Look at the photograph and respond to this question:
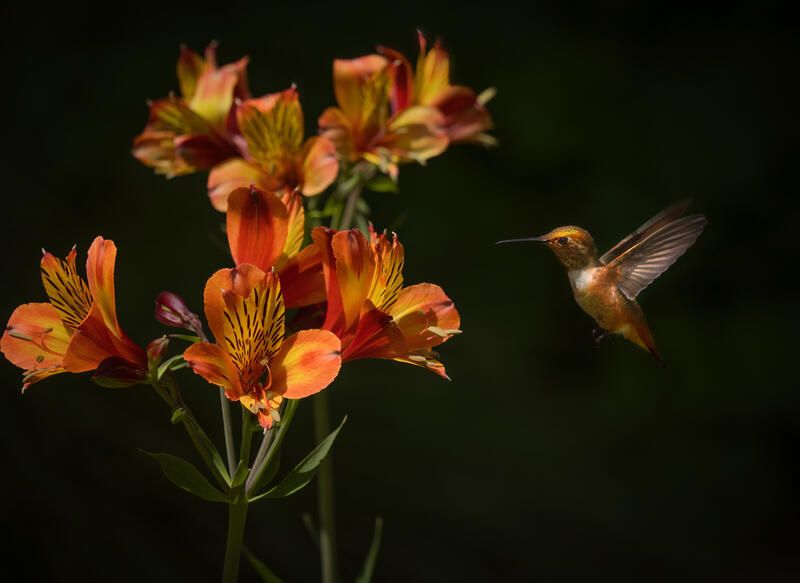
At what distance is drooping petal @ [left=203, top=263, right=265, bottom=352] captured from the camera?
1.84 feet

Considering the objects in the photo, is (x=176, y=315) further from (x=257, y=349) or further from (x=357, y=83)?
(x=357, y=83)

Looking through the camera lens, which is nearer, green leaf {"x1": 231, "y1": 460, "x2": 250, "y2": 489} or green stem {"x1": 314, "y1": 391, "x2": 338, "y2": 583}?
green leaf {"x1": 231, "y1": 460, "x2": 250, "y2": 489}

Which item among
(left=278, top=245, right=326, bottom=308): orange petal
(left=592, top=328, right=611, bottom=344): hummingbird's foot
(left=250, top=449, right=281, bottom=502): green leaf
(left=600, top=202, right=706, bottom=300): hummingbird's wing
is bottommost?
(left=250, top=449, right=281, bottom=502): green leaf

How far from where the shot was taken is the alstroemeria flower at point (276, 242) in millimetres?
603

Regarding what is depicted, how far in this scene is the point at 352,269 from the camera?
0.59m

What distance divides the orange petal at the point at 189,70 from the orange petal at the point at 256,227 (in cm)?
40

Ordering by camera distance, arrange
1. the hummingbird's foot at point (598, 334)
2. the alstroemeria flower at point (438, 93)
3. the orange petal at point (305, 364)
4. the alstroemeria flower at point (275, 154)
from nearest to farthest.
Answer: the orange petal at point (305, 364)
the hummingbird's foot at point (598, 334)
the alstroemeria flower at point (275, 154)
the alstroemeria flower at point (438, 93)

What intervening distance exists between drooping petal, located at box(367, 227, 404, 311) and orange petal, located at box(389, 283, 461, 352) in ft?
0.04

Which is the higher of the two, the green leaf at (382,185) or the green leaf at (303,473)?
the green leaf at (382,185)

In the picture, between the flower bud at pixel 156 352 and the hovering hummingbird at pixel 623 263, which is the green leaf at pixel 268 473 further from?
the hovering hummingbird at pixel 623 263

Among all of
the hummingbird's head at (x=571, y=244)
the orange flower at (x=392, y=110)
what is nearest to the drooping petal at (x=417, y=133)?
the orange flower at (x=392, y=110)

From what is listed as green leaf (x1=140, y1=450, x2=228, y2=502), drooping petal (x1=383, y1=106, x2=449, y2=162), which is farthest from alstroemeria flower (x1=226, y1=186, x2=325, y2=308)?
drooping petal (x1=383, y1=106, x2=449, y2=162)

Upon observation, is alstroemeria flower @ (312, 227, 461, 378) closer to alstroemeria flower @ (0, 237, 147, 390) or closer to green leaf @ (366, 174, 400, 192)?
alstroemeria flower @ (0, 237, 147, 390)

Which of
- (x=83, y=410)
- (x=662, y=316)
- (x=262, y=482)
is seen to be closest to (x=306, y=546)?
(x=83, y=410)
